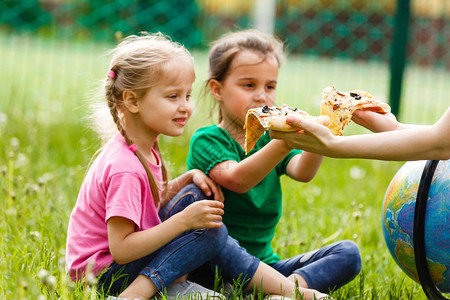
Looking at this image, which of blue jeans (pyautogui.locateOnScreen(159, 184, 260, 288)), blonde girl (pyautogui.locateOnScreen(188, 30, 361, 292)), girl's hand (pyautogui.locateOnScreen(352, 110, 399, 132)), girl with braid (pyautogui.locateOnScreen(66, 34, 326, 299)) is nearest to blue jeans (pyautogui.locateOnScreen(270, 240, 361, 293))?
blonde girl (pyautogui.locateOnScreen(188, 30, 361, 292))

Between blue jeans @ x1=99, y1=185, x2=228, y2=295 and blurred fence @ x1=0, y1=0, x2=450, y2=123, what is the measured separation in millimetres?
1446

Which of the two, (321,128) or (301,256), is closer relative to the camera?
(321,128)

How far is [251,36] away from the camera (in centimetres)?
342

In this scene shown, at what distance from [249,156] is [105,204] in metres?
0.73

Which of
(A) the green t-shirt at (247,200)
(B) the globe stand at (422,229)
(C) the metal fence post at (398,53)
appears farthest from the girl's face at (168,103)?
(C) the metal fence post at (398,53)

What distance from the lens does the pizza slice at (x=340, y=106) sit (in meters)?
2.69

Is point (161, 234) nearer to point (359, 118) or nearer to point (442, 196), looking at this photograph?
point (359, 118)

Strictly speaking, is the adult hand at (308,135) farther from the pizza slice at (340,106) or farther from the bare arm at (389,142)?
the pizza slice at (340,106)

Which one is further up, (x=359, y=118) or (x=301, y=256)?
(x=359, y=118)

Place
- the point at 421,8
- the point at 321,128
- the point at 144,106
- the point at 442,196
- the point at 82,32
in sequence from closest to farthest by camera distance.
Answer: the point at 321,128 → the point at 442,196 → the point at 144,106 → the point at 82,32 → the point at 421,8

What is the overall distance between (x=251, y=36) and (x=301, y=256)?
1183mm

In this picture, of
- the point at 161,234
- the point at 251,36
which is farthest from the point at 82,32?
the point at 161,234

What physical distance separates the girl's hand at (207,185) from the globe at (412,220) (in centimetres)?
81

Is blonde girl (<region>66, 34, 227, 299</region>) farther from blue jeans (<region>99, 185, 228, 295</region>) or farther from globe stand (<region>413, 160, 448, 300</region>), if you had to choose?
globe stand (<region>413, 160, 448, 300</region>)
